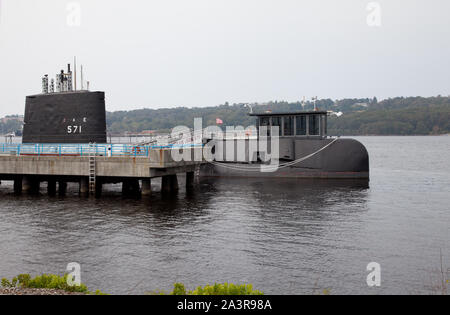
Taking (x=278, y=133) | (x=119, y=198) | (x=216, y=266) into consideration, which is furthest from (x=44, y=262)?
(x=278, y=133)

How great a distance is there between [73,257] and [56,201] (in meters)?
15.1

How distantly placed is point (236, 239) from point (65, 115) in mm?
20761

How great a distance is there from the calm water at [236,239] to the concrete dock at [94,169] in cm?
182

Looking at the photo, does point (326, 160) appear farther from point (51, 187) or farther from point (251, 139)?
point (51, 187)

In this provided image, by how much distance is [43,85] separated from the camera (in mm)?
36062

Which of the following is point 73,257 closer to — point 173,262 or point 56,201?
point 173,262

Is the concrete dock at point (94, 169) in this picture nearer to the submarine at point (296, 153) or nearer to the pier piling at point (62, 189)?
the pier piling at point (62, 189)

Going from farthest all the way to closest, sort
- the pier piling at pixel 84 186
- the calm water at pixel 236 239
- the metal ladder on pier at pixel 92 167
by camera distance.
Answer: the pier piling at pixel 84 186, the metal ladder on pier at pixel 92 167, the calm water at pixel 236 239

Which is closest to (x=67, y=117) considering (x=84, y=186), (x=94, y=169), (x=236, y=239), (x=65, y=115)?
(x=65, y=115)

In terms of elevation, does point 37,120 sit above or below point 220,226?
above

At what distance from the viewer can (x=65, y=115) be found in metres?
34.2

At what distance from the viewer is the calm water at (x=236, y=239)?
589 inches

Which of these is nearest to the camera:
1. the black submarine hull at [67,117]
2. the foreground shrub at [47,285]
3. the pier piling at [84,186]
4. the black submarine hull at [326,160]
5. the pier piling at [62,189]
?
the foreground shrub at [47,285]

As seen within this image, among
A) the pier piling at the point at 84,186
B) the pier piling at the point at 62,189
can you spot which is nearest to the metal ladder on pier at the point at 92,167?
the pier piling at the point at 84,186
